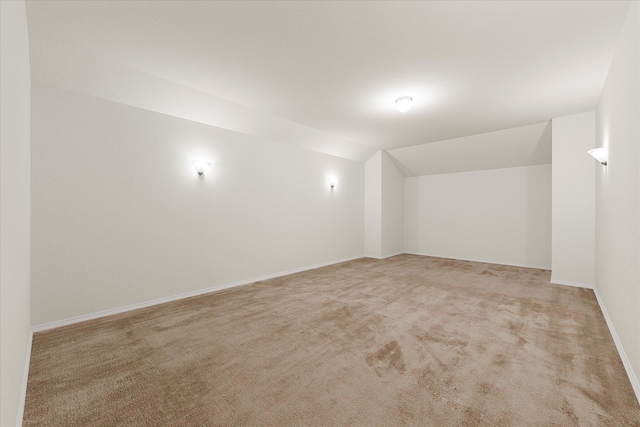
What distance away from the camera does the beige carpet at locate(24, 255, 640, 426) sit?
1.70 m

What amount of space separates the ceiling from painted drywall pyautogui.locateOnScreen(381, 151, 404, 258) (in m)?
2.98

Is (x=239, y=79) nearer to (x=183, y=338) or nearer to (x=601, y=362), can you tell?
(x=183, y=338)

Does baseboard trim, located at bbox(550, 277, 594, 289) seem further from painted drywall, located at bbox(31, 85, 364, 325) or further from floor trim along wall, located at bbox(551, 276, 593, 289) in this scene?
painted drywall, located at bbox(31, 85, 364, 325)

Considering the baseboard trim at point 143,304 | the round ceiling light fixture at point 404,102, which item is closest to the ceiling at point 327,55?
the round ceiling light fixture at point 404,102

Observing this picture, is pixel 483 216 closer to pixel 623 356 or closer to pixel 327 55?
pixel 623 356

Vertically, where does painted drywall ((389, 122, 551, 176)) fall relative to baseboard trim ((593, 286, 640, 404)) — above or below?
above

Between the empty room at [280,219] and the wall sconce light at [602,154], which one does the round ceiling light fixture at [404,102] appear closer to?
the empty room at [280,219]

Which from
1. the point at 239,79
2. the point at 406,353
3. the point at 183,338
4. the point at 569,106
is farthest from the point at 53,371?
the point at 569,106

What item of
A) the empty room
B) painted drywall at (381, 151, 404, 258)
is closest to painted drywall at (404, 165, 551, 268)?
painted drywall at (381, 151, 404, 258)

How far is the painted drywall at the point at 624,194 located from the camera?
2.01m

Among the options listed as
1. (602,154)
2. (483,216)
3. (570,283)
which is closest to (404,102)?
(602,154)

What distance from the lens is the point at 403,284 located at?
15.6ft

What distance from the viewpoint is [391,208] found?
7.79m

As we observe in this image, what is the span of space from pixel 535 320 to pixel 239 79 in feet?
14.9
